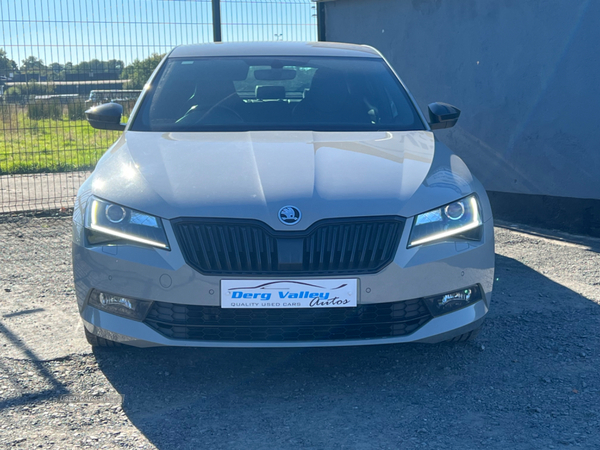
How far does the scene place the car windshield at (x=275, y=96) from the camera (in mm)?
4148

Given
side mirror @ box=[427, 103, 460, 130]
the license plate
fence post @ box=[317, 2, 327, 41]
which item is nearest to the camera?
the license plate

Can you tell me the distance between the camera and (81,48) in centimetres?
725

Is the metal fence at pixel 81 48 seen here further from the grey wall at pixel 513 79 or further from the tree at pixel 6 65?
the grey wall at pixel 513 79

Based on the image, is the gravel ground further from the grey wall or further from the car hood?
the grey wall

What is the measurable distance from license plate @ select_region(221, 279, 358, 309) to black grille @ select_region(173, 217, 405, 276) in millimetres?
43

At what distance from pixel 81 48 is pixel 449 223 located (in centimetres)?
533

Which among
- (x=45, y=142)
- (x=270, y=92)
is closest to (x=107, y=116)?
(x=270, y=92)

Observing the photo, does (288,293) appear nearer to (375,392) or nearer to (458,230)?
(375,392)

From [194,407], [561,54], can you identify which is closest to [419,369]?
[194,407]

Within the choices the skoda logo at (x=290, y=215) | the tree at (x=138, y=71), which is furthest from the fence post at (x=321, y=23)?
the skoda logo at (x=290, y=215)

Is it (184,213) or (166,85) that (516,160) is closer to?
(166,85)

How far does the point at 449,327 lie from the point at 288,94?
1.95m

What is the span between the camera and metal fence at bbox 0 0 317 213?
7.01 meters

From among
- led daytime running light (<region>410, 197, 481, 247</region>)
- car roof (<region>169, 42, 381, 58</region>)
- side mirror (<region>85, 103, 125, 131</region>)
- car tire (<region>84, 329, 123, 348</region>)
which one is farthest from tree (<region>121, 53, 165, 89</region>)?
led daytime running light (<region>410, 197, 481, 247</region>)
